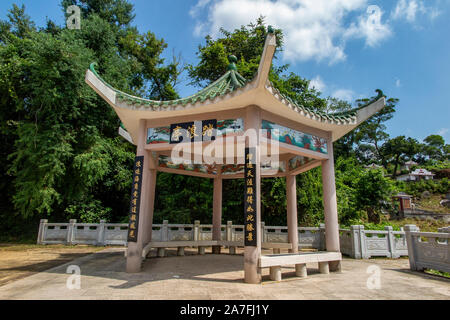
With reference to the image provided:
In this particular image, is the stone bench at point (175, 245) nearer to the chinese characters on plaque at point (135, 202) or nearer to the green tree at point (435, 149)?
the chinese characters on plaque at point (135, 202)

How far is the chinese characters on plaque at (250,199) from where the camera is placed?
18.4 feet

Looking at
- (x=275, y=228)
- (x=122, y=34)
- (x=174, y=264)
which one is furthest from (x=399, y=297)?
(x=122, y=34)

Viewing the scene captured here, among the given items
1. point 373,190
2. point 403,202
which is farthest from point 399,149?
point 373,190

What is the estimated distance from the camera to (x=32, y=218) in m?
16.5

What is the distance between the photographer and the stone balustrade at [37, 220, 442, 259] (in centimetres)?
1002

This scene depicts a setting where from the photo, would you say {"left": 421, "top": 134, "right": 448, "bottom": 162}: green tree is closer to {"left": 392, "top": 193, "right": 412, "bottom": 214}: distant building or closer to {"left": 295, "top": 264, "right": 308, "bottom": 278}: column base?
{"left": 392, "top": 193, "right": 412, "bottom": 214}: distant building

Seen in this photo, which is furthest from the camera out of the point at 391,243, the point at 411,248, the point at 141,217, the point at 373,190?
the point at 373,190

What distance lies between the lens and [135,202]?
263 inches

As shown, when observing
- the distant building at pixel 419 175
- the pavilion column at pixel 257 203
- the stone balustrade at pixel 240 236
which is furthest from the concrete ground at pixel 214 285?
the distant building at pixel 419 175

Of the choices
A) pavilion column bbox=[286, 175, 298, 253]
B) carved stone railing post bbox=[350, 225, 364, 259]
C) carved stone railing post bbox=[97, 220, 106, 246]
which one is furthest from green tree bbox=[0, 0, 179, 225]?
carved stone railing post bbox=[350, 225, 364, 259]

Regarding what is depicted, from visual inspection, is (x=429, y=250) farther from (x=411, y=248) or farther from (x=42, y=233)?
(x=42, y=233)

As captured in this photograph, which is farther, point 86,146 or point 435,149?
point 435,149

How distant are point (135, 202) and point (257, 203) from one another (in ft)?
10.5

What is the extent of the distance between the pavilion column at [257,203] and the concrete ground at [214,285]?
245mm
